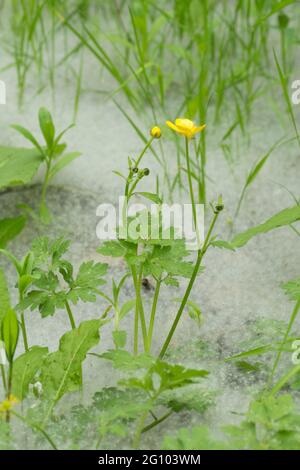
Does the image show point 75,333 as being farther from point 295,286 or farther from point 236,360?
point 295,286

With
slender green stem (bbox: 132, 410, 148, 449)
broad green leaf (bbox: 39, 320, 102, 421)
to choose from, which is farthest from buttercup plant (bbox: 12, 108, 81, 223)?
slender green stem (bbox: 132, 410, 148, 449)

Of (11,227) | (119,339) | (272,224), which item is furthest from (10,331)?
(272,224)

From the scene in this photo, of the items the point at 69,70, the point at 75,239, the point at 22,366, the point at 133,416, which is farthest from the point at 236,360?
the point at 69,70

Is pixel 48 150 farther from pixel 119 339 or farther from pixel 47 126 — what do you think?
pixel 119 339

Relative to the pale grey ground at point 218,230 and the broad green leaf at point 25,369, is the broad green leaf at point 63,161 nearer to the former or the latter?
the pale grey ground at point 218,230

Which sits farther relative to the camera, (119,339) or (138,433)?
(119,339)

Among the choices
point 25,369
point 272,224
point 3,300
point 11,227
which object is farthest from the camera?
point 11,227

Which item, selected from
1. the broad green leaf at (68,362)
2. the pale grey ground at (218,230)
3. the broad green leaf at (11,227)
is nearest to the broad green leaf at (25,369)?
the broad green leaf at (68,362)
